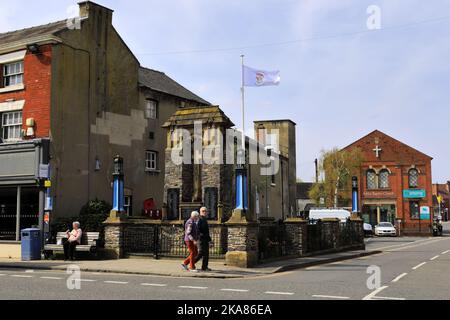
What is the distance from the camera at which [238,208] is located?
17.0m

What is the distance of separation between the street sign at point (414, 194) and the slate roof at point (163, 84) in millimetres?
33271

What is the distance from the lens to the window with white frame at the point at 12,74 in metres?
23.3

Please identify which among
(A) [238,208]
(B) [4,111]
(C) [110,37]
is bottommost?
(A) [238,208]

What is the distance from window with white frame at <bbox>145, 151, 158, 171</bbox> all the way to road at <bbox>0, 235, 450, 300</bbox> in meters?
12.3

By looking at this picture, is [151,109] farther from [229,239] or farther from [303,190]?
[303,190]

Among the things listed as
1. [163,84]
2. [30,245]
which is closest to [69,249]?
[30,245]

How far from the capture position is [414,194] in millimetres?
57812

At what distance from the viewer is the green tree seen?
5550cm

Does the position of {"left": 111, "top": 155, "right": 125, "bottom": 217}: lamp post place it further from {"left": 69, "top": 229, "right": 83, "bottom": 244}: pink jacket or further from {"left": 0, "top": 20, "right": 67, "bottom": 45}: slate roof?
{"left": 0, "top": 20, "right": 67, "bottom": 45}: slate roof

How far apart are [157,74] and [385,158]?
35371 mm

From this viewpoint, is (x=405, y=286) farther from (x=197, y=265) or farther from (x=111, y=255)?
(x=111, y=255)

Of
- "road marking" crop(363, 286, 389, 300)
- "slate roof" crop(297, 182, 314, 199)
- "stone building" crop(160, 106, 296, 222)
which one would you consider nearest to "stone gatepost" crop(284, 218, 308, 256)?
"stone building" crop(160, 106, 296, 222)

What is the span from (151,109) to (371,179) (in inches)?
1504

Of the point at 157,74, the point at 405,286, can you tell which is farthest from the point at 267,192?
the point at 405,286
